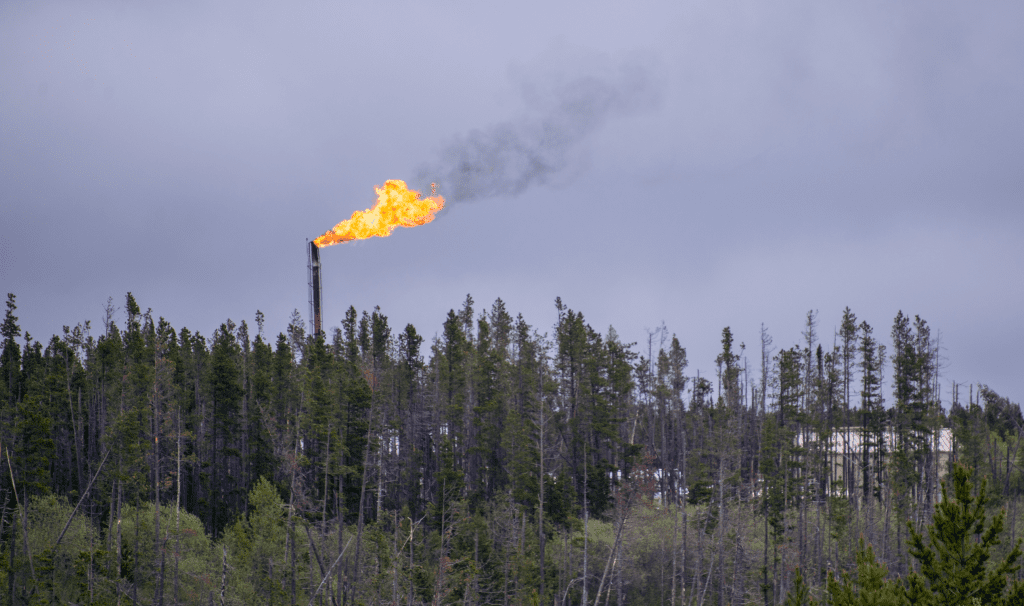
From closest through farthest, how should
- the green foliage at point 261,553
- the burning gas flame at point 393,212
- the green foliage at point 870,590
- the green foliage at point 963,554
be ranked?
1. the green foliage at point 963,554
2. the green foliage at point 870,590
3. the green foliage at point 261,553
4. the burning gas flame at point 393,212

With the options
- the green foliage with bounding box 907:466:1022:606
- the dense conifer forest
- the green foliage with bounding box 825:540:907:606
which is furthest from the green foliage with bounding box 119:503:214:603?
the green foliage with bounding box 907:466:1022:606

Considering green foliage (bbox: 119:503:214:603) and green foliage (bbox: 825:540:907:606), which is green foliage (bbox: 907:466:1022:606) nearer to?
green foliage (bbox: 825:540:907:606)

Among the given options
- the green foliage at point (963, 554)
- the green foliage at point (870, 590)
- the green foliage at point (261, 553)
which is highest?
the green foliage at point (963, 554)

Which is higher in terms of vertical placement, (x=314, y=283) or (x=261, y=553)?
(x=314, y=283)

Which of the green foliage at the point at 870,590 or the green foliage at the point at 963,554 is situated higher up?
the green foliage at the point at 963,554

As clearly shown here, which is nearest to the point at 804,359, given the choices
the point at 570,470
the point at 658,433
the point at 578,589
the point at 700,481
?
the point at 658,433

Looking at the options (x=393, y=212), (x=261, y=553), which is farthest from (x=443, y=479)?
(x=393, y=212)

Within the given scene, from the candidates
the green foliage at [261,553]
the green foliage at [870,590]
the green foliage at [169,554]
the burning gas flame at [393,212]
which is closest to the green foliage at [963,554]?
the green foliage at [870,590]

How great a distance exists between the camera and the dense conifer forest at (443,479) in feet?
137

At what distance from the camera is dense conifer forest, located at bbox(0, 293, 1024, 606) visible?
1647 inches

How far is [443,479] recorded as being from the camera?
52.3 metres

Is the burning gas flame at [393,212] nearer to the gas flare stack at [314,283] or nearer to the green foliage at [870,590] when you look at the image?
the gas flare stack at [314,283]

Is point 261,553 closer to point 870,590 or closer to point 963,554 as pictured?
point 870,590

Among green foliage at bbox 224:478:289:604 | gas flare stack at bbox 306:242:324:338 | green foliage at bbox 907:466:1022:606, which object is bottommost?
green foliage at bbox 224:478:289:604
